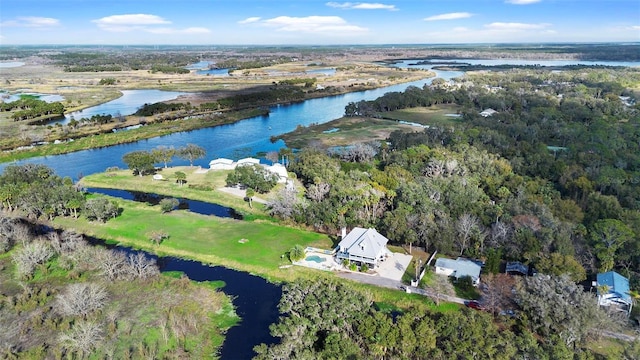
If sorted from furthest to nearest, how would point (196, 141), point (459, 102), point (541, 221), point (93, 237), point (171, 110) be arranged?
point (459, 102) < point (171, 110) < point (196, 141) < point (93, 237) < point (541, 221)

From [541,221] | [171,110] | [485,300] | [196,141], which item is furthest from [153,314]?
[171,110]

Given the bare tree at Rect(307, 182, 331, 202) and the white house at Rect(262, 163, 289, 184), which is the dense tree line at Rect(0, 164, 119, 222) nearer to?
the white house at Rect(262, 163, 289, 184)

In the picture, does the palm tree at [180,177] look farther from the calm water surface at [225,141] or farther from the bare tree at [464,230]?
the bare tree at [464,230]

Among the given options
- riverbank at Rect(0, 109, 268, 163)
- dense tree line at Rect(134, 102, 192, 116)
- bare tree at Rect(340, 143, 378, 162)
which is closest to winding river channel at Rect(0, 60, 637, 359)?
riverbank at Rect(0, 109, 268, 163)

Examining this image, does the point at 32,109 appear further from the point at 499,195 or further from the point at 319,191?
the point at 499,195

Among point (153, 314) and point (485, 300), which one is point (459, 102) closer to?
point (485, 300)

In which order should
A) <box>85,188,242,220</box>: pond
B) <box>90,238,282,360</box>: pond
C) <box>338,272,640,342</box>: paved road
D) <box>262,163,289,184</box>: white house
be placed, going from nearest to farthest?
1. <box>90,238,282,360</box>: pond
2. <box>338,272,640,342</box>: paved road
3. <box>85,188,242,220</box>: pond
4. <box>262,163,289,184</box>: white house
